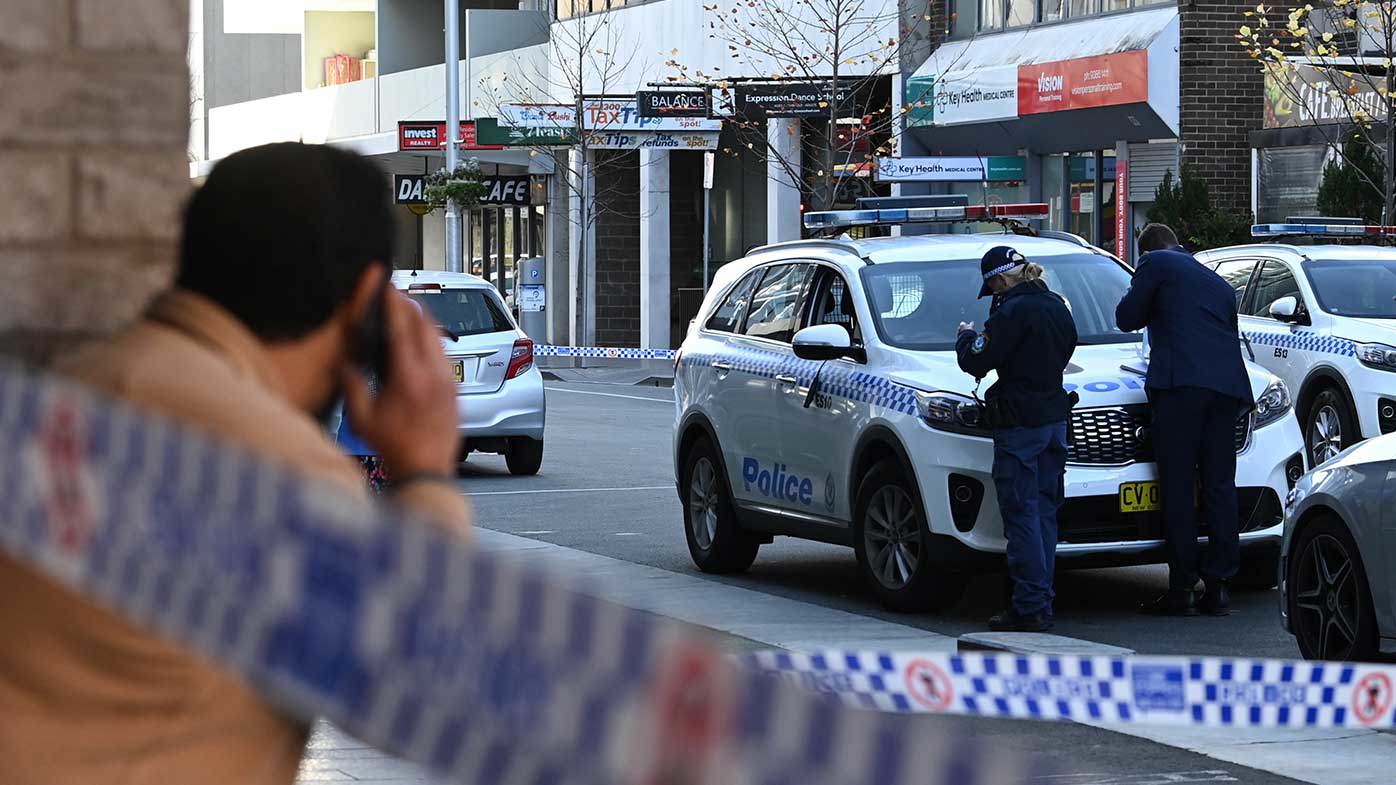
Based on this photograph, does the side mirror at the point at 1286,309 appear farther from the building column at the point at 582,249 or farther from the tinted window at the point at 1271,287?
the building column at the point at 582,249

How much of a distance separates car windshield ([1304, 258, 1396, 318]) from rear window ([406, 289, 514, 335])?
6.63 metres

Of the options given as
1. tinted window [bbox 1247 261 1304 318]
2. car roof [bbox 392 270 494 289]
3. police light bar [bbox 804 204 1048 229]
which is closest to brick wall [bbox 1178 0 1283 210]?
tinted window [bbox 1247 261 1304 318]

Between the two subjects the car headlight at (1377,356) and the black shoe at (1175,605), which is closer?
the black shoe at (1175,605)

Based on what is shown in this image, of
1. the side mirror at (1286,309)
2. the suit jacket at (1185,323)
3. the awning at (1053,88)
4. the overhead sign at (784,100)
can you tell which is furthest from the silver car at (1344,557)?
the overhead sign at (784,100)

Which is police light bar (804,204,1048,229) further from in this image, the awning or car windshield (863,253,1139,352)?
the awning

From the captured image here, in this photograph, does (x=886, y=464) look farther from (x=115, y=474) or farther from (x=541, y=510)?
(x=115, y=474)

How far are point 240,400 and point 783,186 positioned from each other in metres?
38.0

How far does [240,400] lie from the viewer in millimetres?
1969

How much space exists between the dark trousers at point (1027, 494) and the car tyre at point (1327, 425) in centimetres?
687

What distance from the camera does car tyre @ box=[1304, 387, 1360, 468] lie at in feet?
54.5

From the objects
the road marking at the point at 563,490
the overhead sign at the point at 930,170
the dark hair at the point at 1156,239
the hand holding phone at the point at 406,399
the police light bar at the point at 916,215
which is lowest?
the road marking at the point at 563,490

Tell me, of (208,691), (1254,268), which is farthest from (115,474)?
(1254,268)

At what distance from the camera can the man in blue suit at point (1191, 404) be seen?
10.7 m

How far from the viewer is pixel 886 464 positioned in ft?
36.8
